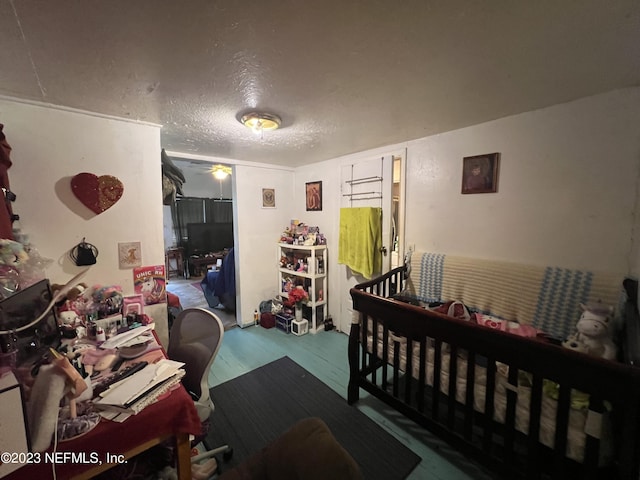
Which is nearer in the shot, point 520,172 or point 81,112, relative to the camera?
point 81,112

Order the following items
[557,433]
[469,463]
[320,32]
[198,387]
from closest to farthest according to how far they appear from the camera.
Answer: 1. [320,32]
2. [557,433]
3. [198,387]
4. [469,463]

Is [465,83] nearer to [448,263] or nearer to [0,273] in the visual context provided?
[448,263]

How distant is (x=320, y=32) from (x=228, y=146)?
1.72 m

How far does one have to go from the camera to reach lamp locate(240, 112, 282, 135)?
1618mm

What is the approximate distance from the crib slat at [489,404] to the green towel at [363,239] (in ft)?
4.54

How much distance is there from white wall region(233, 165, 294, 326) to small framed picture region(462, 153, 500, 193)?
7.35 ft

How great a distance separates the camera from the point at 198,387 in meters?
1.27

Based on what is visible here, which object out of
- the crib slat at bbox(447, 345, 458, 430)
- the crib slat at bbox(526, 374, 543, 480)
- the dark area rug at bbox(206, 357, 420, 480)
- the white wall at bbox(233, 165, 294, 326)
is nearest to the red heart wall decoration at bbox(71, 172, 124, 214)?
the white wall at bbox(233, 165, 294, 326)

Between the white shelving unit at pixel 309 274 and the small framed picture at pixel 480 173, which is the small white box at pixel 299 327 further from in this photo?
the small framed picture at pixel 480 173

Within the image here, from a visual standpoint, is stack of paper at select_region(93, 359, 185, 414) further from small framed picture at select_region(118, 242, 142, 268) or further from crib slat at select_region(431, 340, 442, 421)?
crib slat at select_region(431, 340, 442, 421)

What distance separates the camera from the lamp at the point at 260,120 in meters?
1.62

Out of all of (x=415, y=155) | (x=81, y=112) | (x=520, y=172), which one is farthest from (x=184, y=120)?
(x=520, y=172)

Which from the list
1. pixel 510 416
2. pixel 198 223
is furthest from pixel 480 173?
pixel 198 223

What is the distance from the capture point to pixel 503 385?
4.02ft
